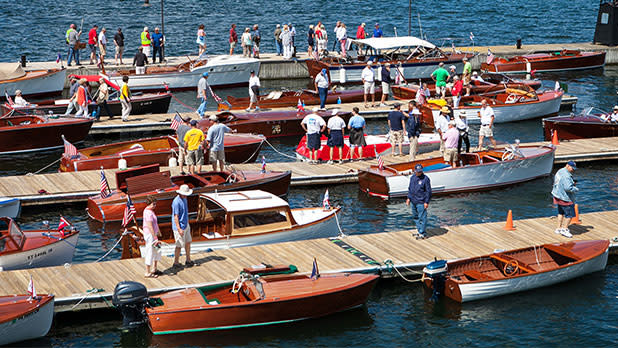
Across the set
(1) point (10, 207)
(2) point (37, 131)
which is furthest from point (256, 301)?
(2) point (37, 131)

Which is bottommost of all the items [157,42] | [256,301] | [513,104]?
[256,301]

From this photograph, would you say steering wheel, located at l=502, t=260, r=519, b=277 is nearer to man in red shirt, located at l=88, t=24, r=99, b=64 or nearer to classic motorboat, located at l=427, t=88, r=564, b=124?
classic motorboat, located at l=427, t=88, r=564, b=124

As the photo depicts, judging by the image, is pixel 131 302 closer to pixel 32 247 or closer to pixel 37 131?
pixel 32 247

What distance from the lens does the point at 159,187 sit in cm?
2444

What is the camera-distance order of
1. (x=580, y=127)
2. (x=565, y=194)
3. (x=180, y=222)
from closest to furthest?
(x=180, y=222)
(x=565, y=194)
(x=580, y=127)

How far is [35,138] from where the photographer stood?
1275 inches

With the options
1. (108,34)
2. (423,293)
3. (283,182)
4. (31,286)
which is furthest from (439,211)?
(108,34)

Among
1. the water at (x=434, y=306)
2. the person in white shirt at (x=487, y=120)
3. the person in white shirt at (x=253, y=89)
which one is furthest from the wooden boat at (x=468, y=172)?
the person in white shirt at (x=253, y=89)

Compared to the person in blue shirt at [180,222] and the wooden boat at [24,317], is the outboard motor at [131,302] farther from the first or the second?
the person in blue shirt at [180,222]

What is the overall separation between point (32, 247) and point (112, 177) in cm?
741

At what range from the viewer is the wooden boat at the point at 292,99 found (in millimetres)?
37531

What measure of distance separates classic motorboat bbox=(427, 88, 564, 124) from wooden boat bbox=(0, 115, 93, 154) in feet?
48.9

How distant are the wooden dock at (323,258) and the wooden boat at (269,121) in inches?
491

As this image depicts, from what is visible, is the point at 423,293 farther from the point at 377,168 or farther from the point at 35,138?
the point at 35,138
